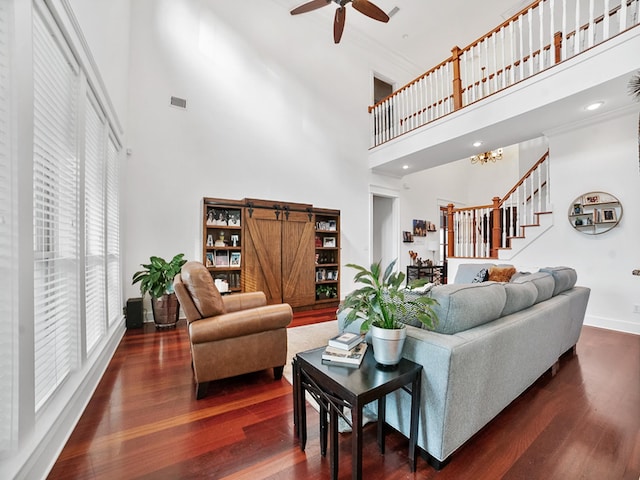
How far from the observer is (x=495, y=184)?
8.19m

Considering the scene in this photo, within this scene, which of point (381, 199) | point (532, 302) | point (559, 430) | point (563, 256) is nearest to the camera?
point (559, 430)

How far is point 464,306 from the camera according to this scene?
1.45m

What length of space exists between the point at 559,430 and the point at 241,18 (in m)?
6.60

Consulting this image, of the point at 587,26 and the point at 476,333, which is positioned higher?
the point at 587,26

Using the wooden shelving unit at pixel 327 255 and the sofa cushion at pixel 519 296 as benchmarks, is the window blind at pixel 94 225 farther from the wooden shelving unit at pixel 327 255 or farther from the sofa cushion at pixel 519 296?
the wooden shelving unit at pixel 327 255

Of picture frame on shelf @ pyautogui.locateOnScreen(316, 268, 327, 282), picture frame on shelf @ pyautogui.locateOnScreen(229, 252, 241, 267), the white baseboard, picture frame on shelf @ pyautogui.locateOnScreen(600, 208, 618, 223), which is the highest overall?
picture frame on shelf @ pyautogui.locateOnScreen(600, 208, 618, 223)

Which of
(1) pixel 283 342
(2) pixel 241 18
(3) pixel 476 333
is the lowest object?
(1) pixel 283 342

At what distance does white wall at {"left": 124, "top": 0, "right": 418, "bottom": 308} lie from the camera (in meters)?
3.97

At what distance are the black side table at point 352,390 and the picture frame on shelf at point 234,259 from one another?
299 cm

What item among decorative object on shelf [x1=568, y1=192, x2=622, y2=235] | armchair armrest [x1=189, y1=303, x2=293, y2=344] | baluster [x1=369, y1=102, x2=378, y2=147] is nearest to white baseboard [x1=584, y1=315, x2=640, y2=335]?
decorative object on shelf [x1=568, y1=192, x2=622, y2=235]

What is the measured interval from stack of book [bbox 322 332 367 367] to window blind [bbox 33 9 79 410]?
1.44 meters

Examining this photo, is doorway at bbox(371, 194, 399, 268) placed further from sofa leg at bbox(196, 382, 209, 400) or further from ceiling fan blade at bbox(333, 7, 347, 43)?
sofa leg at bbox(196, 382, 209, 400)

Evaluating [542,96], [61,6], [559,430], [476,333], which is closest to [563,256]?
[542,96]

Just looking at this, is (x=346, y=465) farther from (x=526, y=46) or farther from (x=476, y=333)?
(x=526, y=46)
